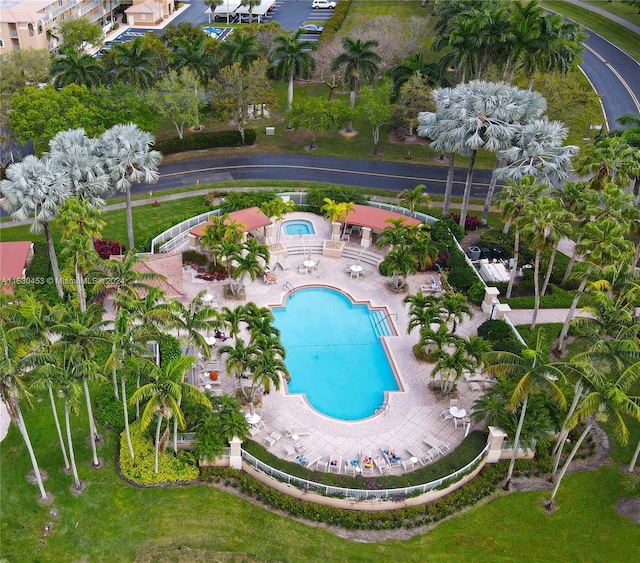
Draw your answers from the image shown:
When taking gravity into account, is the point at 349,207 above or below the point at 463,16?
below

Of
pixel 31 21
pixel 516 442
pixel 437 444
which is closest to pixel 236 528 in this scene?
pixel 437 444

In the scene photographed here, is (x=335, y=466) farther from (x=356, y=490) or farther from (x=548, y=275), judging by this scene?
(x=548, y=275)

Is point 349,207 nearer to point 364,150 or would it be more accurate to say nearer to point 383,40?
point 364,150

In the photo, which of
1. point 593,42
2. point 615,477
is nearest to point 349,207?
point 615,477

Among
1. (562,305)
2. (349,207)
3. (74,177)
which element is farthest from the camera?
(349,207)

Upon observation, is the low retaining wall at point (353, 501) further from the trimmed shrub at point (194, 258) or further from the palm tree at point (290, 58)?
the palm tree at point (290, 58)
